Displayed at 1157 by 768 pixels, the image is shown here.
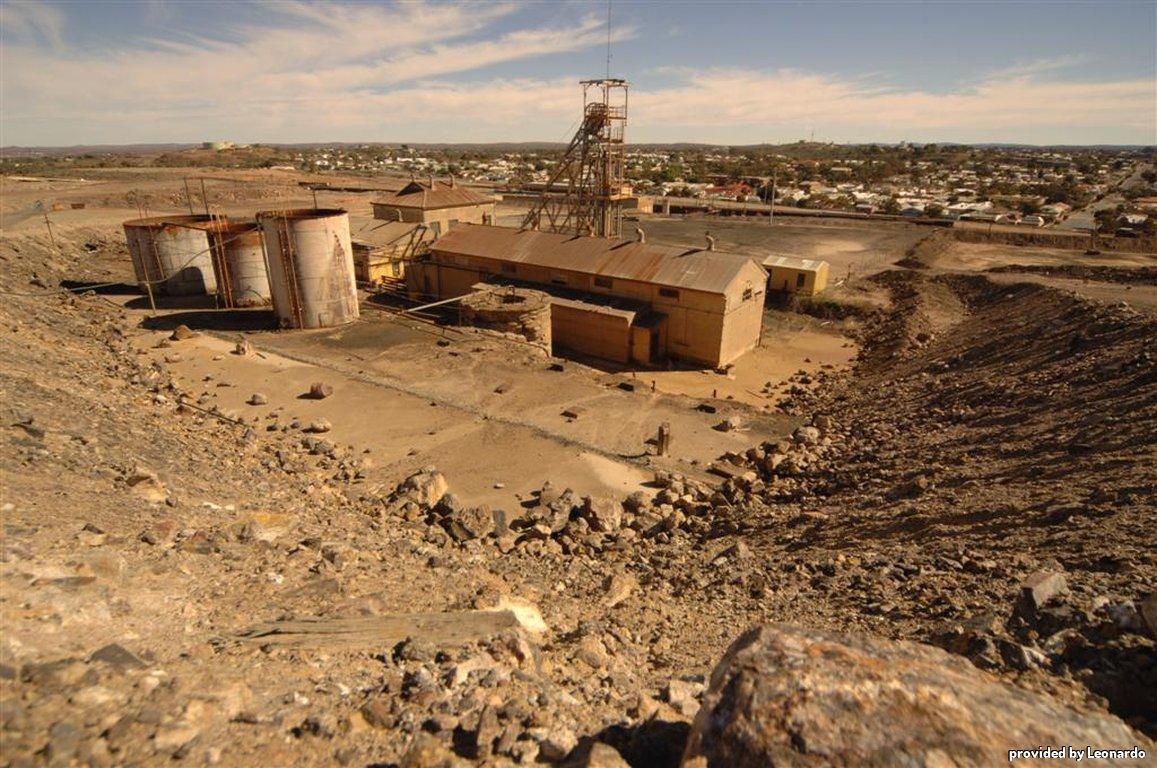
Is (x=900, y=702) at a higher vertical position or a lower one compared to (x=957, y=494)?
higher

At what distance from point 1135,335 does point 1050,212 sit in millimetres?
51883

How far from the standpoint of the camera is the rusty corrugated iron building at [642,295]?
2655 cm

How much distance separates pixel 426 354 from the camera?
2430cm

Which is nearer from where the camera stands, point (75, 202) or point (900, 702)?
point (900, 702)

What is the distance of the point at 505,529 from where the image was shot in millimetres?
12586

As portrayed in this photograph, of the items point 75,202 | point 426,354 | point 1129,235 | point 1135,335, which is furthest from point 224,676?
point 75,202

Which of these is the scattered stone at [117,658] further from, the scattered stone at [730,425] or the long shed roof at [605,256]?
the long shed roof at [605,256]

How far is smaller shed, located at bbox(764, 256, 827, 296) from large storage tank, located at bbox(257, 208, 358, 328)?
23320 millimetres

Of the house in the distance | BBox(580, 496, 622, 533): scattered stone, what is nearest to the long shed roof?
the house in the distance

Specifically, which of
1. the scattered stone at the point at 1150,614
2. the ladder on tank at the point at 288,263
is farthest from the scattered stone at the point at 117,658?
the ladder on tank at the point at 288,263

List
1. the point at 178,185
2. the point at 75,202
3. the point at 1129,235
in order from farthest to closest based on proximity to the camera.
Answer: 1. the point at 178,185
2. the point at 75,202
3. the point at 1129,235

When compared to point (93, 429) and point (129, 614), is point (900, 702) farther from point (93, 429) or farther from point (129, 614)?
point (93, 429)

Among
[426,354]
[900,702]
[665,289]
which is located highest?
[900,702]

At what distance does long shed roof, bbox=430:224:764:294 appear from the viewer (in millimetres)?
26922
